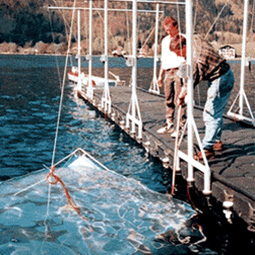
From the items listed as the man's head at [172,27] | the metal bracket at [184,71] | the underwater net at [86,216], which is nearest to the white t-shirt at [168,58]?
the man's head at [172,27]

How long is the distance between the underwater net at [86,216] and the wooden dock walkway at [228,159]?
2.43 feet

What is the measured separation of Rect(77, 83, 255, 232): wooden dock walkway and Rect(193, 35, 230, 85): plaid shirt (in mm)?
1557

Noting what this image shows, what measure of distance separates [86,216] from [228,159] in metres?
2.96

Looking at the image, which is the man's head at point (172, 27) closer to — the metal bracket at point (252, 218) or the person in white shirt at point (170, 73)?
the person in white shirt at point (170, 73)

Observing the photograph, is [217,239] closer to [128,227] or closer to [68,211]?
[128,227]

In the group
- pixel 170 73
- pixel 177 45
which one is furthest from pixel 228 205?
pixel 170 73

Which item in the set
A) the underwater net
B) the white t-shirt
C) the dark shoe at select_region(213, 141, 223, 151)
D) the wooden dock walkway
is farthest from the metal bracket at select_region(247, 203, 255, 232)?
the white t-shirt

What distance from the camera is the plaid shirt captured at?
288 inches

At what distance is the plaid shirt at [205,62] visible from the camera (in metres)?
7.30

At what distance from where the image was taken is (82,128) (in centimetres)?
1658

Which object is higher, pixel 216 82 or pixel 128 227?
pixel 216 82

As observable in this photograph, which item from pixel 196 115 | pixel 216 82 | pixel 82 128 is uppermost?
pixel 216 82

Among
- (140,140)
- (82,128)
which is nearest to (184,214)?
(140,140)

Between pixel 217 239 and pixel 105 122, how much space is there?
11.4m
